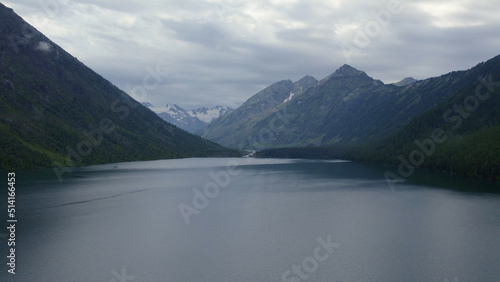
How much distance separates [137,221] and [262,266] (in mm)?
42332

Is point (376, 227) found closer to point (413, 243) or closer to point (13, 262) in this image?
point (413, 243)

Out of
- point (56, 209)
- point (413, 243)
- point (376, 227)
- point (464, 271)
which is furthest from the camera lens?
point (56, 209)

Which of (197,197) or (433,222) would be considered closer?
(433,222)

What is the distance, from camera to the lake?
2125 inches

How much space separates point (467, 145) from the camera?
7648 inches

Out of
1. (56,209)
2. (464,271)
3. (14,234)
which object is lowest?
(464,271)

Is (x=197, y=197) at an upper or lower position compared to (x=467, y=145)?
lower

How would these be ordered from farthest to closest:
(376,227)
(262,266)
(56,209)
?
(56,209) < (376,227) < (262,266)

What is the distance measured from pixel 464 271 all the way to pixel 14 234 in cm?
7693

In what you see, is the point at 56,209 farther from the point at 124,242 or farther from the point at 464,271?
the point at 464,271

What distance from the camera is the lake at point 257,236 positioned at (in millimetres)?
53969

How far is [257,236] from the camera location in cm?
7338

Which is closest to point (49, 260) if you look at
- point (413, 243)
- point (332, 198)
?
point (413, 243)

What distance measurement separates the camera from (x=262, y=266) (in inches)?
2215
